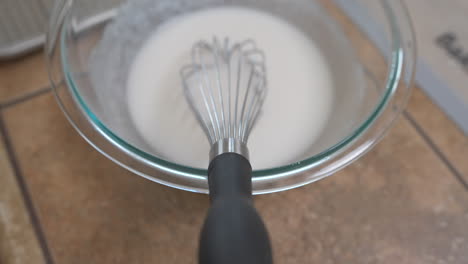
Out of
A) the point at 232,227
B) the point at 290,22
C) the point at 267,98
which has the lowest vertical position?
the point at 232,227

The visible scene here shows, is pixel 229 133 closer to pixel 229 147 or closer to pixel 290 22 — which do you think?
pixel 229 147

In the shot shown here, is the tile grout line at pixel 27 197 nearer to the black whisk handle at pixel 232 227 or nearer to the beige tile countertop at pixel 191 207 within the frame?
the beige tile countertop at pixel 191 207

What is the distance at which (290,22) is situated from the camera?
52 centimetres

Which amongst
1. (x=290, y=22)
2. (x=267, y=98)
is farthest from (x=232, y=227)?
(x=290, y=22)

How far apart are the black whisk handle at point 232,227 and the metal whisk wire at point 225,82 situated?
0.11 m

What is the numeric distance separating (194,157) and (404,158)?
23 cm

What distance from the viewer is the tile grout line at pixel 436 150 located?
1.46ft

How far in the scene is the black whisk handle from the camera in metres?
0.23

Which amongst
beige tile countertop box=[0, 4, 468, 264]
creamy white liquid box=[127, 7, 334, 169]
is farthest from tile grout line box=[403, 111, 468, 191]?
creamy white liquid box=[127, 7, 334, 169]

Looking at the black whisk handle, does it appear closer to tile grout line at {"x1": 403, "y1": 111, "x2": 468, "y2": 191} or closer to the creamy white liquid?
the creamy white liquid

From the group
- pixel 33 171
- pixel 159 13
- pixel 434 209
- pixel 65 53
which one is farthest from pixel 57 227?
pixel 434 209

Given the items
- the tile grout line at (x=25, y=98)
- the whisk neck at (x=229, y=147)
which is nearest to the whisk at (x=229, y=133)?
the whisk neck at (x=229, y=147)

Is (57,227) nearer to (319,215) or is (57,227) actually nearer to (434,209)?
(319,215)

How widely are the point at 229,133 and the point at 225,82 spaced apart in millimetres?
107
